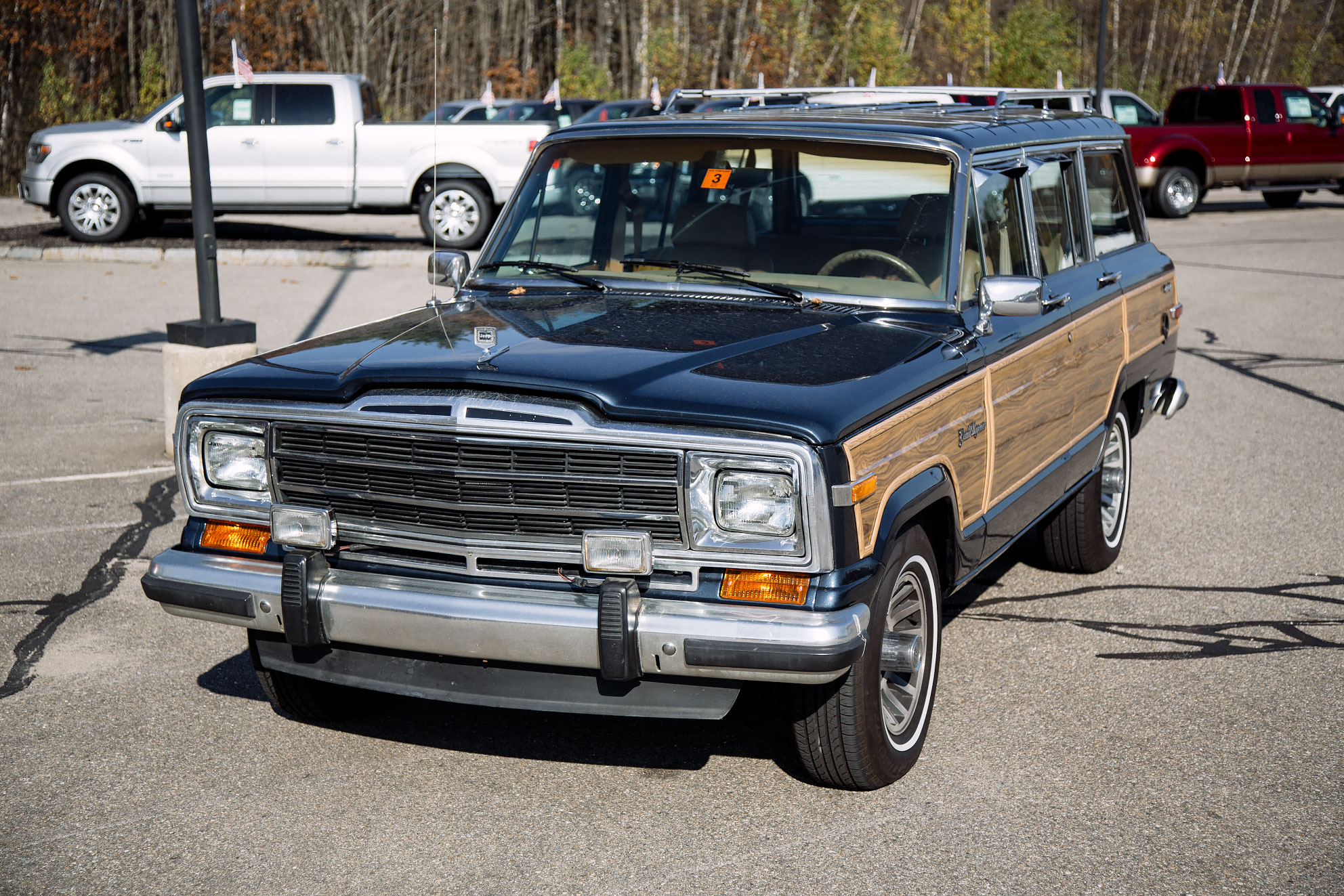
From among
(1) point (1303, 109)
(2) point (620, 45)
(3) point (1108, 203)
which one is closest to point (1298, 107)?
(1) point (1303, 109)

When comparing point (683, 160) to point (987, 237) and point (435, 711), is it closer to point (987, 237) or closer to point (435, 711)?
point (987, 237)

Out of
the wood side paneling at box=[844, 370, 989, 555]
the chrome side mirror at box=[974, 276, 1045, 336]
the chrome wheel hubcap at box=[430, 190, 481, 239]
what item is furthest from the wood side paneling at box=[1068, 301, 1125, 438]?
the chrome wheel hubcap at box=[430, 190, 481, 239]

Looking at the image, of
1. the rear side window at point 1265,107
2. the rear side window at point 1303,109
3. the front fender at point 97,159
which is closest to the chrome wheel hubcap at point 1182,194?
the rear side window at point 1265,107

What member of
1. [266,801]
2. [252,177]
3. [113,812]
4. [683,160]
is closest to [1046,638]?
[683,160]

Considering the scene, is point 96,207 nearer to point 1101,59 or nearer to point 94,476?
point 94,476

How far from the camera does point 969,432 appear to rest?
4.29 meters

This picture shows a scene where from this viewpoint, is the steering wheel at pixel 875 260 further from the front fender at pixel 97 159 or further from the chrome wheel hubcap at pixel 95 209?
the chrome wheel hubcap at pixel 95 209

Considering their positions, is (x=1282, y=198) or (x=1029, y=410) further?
(x=1282, y=198)

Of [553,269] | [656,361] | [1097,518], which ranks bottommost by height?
[1097,518]

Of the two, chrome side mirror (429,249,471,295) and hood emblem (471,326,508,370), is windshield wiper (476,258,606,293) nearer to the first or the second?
chrome side mirror (429,249,471,295)

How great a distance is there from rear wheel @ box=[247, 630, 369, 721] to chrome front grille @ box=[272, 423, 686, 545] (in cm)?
76

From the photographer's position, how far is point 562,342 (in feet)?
12.9

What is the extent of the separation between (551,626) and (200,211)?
522 centimetres

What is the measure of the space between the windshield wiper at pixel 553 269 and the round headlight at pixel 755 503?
1.48 m
